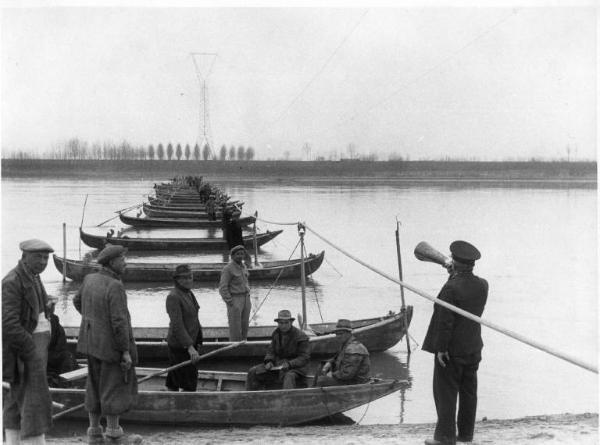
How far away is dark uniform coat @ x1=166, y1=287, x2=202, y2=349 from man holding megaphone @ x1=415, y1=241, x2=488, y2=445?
2678 mm

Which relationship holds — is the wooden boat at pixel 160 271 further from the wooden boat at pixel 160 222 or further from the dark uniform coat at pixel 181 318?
the wooden boat at pixel 160 222

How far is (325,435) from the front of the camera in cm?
653

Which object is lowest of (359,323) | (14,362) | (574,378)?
(574,378)

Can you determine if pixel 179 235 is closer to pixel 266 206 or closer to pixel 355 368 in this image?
pixel 266 206

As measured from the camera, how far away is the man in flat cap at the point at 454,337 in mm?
5512

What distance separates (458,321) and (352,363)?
2096 mm

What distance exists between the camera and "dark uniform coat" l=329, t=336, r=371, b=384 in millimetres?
7379

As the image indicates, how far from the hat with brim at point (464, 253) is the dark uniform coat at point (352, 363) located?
2201mm

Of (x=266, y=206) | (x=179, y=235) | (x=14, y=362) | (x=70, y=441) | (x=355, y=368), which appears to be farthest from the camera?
(x=266, y=206)

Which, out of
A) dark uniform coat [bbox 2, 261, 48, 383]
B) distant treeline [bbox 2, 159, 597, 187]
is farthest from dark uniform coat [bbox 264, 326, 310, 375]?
distant treeline [bbox 2, 159, 597, 187]

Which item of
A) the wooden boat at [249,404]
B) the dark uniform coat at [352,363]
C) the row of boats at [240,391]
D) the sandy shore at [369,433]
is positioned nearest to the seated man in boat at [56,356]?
the row of boats at [240,391]

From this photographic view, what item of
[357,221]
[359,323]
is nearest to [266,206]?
[357,221]

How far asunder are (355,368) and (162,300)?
9.52m

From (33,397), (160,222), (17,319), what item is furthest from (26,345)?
(160,222)
